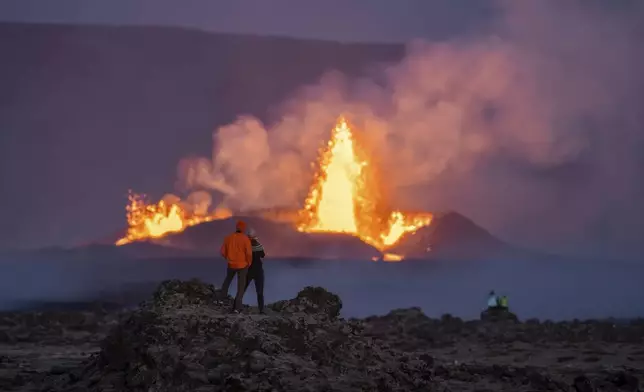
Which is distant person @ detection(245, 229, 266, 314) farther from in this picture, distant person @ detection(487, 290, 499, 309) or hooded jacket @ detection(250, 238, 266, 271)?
distant person @ detection(487, 290, 499, 309)

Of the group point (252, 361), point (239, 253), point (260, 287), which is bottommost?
point (252, 361)

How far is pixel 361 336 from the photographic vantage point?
21547mm

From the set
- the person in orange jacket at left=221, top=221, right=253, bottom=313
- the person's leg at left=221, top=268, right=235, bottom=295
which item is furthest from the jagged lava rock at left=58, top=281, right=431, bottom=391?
the person in orange jacket at left=221, top=221, right=253, bottom=313

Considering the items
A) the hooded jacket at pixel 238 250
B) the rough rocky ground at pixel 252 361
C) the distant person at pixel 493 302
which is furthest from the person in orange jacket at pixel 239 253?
the distant person at pixel 493 302

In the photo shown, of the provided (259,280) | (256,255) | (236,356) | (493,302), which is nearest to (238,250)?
(256,255)

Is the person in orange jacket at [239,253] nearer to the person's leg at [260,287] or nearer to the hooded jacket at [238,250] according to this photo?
the hooded jacket at [238,250]

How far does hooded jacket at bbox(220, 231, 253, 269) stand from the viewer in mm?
20359

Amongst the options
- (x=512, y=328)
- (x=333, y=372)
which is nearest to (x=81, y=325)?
(x=512, y=328)

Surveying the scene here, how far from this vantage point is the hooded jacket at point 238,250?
20359 mm

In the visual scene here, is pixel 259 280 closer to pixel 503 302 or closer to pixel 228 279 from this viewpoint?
pixel 228 279

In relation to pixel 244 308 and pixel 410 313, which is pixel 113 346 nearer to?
pixel 244 308

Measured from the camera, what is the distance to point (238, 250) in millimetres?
20375

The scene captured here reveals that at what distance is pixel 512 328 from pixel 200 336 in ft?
105

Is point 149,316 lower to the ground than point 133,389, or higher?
higher
